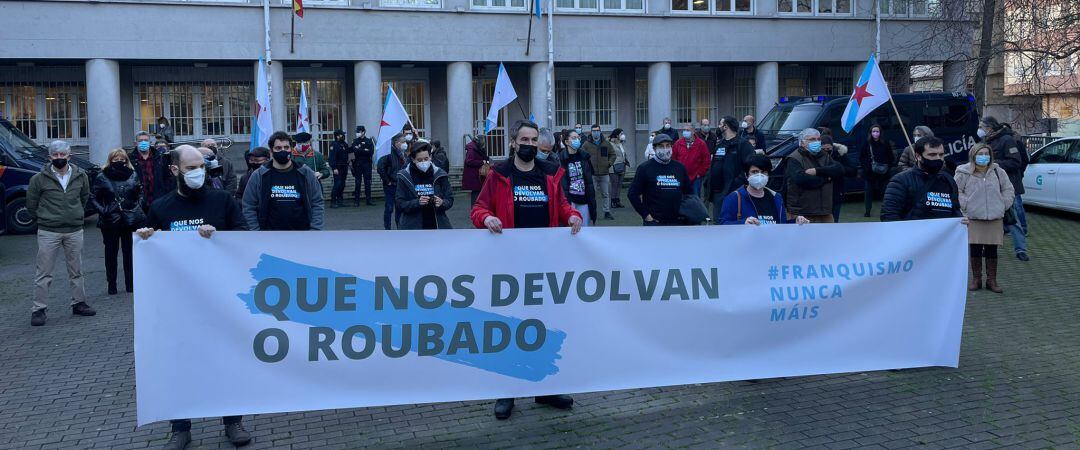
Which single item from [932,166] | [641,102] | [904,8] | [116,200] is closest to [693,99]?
[641,102]

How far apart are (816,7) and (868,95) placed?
67.4 feet

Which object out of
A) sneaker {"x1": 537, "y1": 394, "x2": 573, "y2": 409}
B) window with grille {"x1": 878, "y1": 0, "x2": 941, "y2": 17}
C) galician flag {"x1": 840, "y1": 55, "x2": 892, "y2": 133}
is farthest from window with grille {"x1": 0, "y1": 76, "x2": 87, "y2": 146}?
window with grille {"x1": 878, "y1": 0, "x2": 941, "y2": 17}

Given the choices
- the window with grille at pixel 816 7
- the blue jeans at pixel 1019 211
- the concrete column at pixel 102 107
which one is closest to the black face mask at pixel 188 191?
the blue jeans at pixel 1019 211

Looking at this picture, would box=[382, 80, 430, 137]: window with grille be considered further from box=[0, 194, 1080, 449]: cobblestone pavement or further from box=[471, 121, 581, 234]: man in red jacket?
box=[471, 121, 581, 234]: man in red jacket

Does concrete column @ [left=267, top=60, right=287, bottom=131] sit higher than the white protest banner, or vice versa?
concrete column @ [left=267, top=60, right=287, bottom=131]

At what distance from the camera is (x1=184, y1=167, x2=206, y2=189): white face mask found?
20.9ft

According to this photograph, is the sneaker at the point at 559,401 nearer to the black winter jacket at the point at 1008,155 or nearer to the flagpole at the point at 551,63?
the black winter jacket at the point at 1008,155

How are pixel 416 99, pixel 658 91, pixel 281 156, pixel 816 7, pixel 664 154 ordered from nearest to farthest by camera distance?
pixel 281 156
pixel 664 154
pixel 416 99
pixel 658 91
pixel 816 7

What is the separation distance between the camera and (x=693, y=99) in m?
33.6

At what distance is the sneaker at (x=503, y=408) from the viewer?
258 inches

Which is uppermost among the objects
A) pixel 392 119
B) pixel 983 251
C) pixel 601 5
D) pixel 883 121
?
pixel 601 5

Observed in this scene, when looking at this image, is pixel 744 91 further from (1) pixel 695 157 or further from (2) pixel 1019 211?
(2) pixel 1019 211

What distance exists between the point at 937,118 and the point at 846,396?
670 inches

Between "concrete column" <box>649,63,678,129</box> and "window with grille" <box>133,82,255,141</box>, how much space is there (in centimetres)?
1146
